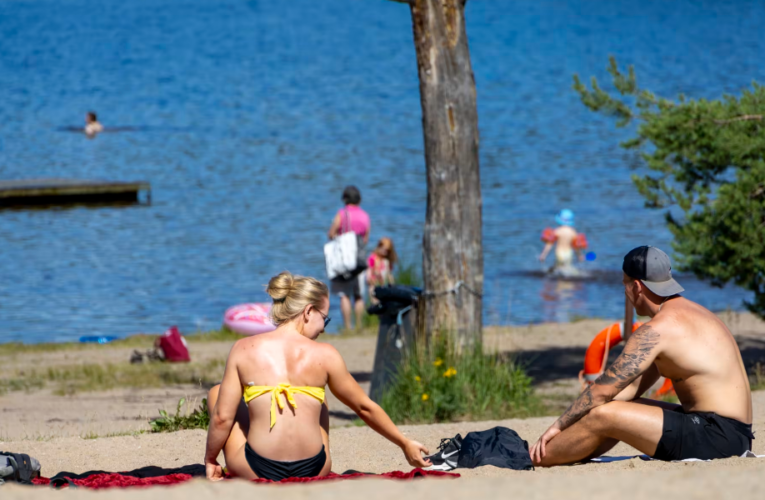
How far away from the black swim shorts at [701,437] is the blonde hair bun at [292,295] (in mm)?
1870

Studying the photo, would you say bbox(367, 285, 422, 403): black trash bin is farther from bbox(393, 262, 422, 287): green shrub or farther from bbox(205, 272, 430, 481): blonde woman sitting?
bbox(393, 262, 422, 287): green shrub

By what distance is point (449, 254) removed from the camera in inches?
313

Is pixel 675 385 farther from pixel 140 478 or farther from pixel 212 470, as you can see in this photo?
pixel 140 478

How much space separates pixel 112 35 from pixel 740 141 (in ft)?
258

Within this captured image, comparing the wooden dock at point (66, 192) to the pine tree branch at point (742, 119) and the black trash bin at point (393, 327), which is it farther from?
the pine tree branch at point (742, 119)

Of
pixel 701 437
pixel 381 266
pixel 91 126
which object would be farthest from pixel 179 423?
pixel 91 126

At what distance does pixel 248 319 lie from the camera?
479 inches

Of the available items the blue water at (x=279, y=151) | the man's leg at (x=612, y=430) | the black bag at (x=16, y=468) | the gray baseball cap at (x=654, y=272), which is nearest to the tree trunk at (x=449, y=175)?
the man's leg at (x=612, y=430)

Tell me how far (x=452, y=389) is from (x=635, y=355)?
9.25ft

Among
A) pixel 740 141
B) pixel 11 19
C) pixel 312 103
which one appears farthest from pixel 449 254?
pixel 11 19

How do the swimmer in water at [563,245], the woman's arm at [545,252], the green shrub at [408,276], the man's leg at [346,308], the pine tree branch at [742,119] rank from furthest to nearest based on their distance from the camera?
the woman's arm at [545,252]
the swimmer in water at [563,245]
the green shrub at [408,276]
the man's leg at [346,308]
the pine tree branch at [742,119]

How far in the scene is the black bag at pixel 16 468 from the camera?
15.6 ft

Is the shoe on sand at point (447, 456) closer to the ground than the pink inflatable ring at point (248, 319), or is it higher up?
closer to the ground

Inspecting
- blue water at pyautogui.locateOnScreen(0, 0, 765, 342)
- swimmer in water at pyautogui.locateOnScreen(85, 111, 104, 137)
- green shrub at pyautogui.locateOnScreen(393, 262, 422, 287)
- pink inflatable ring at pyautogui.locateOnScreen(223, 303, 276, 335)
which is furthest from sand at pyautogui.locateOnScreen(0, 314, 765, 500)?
swimmer in water at pyautogui.locateOnScreen(85, 111, 104, 137)
